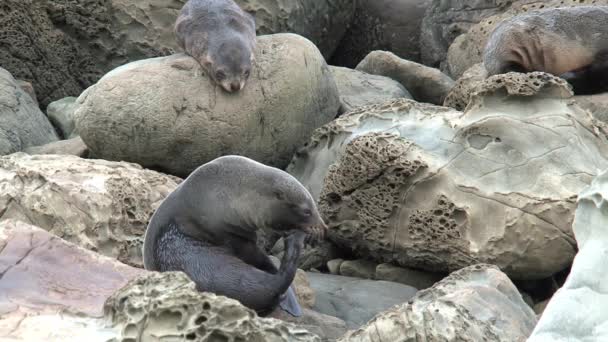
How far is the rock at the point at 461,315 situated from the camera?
361 cm

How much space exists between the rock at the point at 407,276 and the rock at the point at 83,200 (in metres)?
1.38

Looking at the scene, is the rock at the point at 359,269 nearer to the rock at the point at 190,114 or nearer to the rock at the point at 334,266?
the rock at the point at 334,266

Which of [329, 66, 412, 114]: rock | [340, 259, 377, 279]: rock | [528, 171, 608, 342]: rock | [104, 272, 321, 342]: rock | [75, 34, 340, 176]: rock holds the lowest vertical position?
[340, 259, 377, 279]: rock

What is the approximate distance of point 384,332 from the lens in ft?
11.9

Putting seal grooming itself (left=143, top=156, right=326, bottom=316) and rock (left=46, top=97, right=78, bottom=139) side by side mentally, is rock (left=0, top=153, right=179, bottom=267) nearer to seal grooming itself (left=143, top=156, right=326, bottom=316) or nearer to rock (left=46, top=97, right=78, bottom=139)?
seal grooming itself (left=143, top=156, right=326, bottom=316)

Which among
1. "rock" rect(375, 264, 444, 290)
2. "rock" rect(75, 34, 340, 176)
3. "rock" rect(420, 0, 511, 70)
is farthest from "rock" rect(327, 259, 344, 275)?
"rock" rect(420, 0, 511, 70)

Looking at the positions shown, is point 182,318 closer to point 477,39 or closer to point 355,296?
point 355,296

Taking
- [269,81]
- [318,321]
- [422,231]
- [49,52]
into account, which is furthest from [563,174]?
[49,52]

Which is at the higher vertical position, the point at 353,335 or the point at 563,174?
the point at 353,335

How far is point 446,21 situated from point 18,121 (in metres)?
4.07

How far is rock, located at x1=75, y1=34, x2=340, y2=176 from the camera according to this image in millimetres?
7082

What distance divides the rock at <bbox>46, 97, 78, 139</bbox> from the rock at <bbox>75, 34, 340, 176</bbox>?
1.34 meters

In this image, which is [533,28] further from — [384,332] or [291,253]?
[384,332]

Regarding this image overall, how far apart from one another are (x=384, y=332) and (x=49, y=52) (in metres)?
6.44
